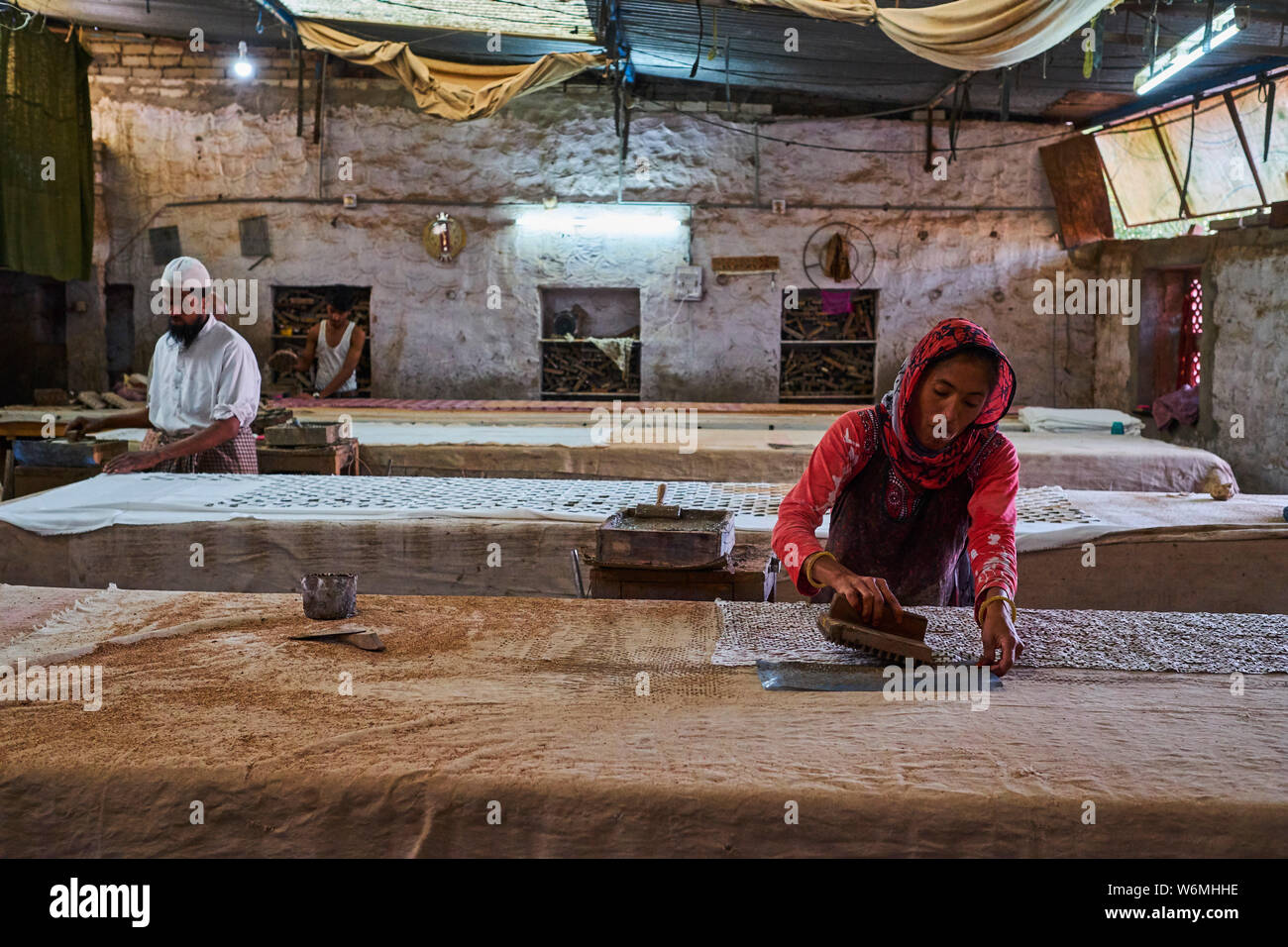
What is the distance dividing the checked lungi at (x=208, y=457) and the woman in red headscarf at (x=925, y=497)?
326 cm

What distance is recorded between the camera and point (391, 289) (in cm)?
1053

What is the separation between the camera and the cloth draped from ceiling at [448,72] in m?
6.70

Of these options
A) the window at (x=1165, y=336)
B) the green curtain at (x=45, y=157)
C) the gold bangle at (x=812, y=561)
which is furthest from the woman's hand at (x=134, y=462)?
the window at (x=1165, y=336)

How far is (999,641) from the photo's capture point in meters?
2.11

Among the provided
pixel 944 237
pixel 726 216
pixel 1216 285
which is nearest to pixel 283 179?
pixel 726 216

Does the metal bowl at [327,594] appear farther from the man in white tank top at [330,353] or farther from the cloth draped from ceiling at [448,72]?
the man in white tank top at [330,353]

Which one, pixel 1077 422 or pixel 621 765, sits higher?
pixel 1077 422

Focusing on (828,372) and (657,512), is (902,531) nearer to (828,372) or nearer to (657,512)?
(657,512)

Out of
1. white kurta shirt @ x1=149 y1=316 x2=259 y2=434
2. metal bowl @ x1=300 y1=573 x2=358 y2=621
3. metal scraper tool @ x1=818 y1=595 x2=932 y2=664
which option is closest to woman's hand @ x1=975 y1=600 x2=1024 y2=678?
metal scraper tool @ x1=818 y1=595 x2=932 y2=664

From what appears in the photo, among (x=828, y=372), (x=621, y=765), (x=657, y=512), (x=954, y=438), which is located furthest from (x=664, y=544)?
(x=828, y=372)

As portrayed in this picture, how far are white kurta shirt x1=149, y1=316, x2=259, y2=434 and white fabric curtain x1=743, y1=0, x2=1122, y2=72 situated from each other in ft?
10.7

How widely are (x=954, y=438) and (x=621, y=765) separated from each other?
130 cm
